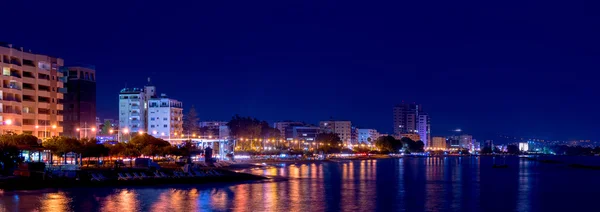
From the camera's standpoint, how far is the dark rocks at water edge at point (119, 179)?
166ft

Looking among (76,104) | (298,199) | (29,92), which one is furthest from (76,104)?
(298,199)

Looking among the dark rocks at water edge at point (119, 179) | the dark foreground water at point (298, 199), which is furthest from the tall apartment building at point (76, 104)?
the dark foreground water at point (298, 199)

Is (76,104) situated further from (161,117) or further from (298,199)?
(298,199)

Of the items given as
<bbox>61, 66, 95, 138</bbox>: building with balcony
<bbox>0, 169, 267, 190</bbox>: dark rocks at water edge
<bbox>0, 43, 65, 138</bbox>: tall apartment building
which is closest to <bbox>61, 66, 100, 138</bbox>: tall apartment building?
<bbox>61, 66, 95, 138</bbox>: building with balcony

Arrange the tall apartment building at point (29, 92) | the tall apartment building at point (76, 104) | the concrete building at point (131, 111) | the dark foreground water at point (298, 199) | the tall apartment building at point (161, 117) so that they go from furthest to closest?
the tall apartment building at point (161, 117) → the concrete building at point (131, 111) → the tall apartment building at point (76, 104) → the tall apartment building at point (29, 92) → the dark foreground water at point (298, 199)

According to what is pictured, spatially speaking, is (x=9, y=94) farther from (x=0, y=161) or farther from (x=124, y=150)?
(x=0, y=161)

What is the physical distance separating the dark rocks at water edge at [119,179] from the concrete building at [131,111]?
78.7 m

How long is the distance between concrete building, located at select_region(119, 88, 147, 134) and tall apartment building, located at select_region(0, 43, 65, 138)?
4775cm

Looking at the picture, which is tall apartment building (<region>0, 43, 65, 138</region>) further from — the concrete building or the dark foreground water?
the concrete building

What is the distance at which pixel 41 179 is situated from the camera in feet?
172

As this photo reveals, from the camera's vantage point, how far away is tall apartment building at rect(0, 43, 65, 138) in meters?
84.8

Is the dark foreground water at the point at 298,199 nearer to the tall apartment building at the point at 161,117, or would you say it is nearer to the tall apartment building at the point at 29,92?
the tall apartment building at the point at 29,92

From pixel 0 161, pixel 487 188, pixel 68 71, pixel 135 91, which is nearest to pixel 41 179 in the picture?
pixel 0 161

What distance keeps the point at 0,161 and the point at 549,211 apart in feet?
152
